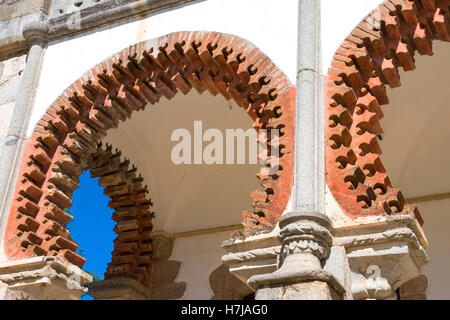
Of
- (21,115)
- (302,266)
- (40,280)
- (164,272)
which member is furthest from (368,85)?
(164,272)

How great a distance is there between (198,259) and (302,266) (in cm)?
389

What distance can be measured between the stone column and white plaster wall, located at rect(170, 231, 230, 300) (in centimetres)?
249

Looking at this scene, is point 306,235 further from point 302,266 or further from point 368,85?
point 368,85

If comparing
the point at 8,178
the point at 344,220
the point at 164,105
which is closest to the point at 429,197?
the point at 164,105

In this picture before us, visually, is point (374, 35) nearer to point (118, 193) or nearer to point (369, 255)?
point (369, 255)

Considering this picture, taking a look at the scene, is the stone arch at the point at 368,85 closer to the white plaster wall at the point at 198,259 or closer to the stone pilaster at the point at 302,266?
the stone pilaster at the point at 302,266

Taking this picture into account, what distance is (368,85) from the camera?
449 centimetres

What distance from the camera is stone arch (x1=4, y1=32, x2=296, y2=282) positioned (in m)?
4.77

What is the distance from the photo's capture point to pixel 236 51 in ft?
16.3

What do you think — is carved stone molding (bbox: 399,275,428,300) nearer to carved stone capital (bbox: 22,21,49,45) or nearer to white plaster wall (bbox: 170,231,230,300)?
white plaster wall (bbox: 170,231,230,300)

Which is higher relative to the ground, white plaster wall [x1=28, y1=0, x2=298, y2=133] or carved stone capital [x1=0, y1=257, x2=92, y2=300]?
white plaster wall [x1=28, y1=0, x2=298, y2=133]

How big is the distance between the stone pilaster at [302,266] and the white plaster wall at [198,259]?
3471mm

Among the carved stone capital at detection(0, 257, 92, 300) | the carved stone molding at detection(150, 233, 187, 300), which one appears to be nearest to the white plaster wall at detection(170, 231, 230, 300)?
the carved stone molding at detection(150, 233, 187, 300)

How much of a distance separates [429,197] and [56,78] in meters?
3.62
